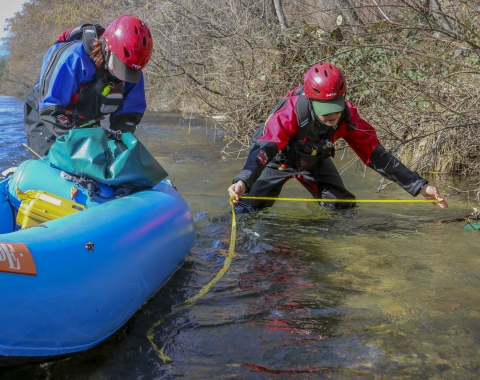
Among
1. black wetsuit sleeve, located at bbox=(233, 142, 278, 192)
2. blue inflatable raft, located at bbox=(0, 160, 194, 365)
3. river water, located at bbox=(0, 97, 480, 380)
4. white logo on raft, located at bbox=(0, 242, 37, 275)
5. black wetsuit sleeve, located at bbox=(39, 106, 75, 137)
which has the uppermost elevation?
black wetsuit sleeve, located at bbox=(39, 106, 75, 137)

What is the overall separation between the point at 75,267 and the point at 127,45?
6.25 ft

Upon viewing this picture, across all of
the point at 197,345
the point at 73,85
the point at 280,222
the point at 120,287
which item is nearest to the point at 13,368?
the point at 120,287

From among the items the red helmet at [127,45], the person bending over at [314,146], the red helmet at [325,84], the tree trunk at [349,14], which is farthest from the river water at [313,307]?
the tree trunk at [349,14]

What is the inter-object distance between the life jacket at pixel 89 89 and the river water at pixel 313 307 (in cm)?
135

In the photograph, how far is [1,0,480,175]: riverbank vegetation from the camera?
5500mm

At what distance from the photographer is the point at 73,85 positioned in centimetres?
415

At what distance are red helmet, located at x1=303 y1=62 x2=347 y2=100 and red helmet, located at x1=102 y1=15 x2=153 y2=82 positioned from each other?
4.19 ft

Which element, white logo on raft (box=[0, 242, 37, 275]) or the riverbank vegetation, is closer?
white logo on raft (box=[0, 242, 37, 275])

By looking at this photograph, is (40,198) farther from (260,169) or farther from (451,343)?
(451,343)

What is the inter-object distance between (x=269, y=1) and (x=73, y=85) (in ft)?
24.4

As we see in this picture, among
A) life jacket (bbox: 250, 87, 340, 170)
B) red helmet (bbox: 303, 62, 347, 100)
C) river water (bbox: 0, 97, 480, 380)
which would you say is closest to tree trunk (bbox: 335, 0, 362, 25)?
river water (bbox: 0, 97, 480, 380)

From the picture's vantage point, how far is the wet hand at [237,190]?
13.3 ft

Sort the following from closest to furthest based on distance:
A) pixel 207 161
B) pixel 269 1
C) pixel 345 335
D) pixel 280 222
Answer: pixel 345 335
pixel 280 222
pixel 207 161
pixel 269 1

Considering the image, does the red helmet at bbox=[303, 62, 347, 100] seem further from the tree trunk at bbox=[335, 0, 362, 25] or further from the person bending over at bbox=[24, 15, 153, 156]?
the tree trunk at bbox=[335, 0, 362, 25]
